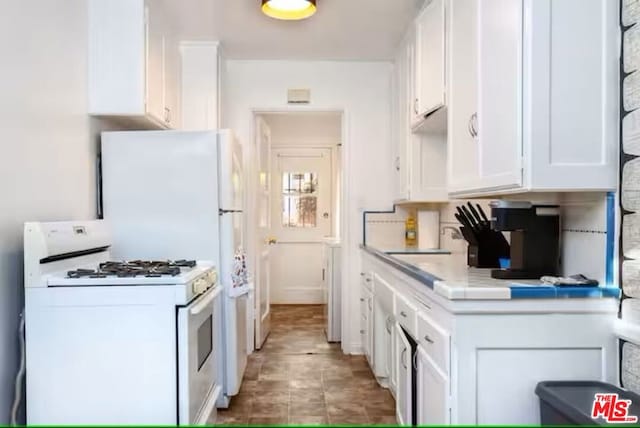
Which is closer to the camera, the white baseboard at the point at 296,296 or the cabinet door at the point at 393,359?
the cabinet door at the point at 393,359

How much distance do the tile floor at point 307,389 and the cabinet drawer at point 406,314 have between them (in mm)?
686

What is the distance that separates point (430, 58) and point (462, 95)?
0.65 meters

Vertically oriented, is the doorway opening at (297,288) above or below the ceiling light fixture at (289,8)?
below

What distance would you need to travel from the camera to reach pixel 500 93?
185 centimetres

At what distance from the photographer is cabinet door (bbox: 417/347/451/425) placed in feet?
5.66

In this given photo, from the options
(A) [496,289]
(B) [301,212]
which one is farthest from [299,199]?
Answer: (A) [496,289]

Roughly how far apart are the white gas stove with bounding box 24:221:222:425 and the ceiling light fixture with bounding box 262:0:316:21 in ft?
5.29

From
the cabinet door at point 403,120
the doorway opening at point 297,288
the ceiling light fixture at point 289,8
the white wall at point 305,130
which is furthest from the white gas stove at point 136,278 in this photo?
the white wall at point 305,130

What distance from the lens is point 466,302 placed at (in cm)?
167

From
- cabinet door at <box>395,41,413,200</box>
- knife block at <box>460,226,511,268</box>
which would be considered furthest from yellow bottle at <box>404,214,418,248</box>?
knife block at <box>460,226,511,268</box>

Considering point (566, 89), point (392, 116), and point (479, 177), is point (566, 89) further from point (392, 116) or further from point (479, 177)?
point (392, 116)

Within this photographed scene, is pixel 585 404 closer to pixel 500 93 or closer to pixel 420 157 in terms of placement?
pixel 500 93

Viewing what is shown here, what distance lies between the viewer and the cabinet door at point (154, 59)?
8.91 feet

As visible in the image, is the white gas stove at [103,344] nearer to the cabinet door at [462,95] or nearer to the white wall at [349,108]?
the cabinet door at [462,95]
